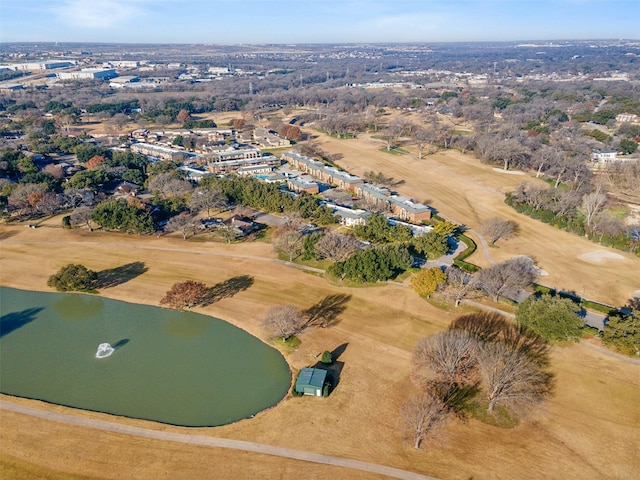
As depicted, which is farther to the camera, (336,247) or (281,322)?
(336,247)

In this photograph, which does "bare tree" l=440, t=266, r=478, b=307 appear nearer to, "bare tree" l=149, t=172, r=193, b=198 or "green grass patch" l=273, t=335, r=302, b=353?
"green grass patch" l=273, t=335, r=302, b=353

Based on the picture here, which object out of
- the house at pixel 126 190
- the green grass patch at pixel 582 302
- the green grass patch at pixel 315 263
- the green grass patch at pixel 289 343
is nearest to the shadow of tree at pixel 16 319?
the green grass patch at pixel 289 343

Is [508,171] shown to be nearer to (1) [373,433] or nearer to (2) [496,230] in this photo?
(2) [496,230]

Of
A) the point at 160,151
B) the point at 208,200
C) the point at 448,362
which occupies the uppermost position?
the point at 160,151

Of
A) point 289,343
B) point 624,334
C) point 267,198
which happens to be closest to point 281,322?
point 289,343

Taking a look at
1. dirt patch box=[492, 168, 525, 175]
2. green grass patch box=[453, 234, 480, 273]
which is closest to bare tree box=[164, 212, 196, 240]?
green grass patch box=[453, 234, 480, 273]

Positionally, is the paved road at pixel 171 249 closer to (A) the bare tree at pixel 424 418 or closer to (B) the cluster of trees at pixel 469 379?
(B) the cluster of trees at pixel 469 379
